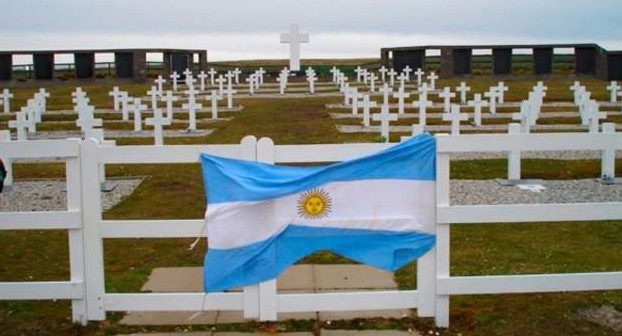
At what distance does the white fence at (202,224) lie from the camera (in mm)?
6043

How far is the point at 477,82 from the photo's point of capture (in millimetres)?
50812

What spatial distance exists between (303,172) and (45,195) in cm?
848

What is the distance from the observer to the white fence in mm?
6043

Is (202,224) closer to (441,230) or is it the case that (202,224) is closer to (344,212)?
(344,212)

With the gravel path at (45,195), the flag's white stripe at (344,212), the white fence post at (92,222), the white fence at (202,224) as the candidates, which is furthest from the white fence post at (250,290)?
the gravel path at (45,195)

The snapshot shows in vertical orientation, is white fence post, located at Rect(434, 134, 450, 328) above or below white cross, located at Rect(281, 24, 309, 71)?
below

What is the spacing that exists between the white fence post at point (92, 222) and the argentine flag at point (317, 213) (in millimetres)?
809

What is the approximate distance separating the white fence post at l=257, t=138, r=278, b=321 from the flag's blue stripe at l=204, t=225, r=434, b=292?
81 mm

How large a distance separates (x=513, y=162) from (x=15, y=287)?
30.6 ft

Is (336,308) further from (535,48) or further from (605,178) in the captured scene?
(535,48)

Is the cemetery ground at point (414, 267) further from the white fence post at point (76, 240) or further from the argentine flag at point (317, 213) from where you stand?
the argentine flag at point (317, 213)

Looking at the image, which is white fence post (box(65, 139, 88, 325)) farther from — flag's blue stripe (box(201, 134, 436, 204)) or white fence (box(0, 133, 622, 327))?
flag's blue stripe (box(201, 134, 436, 204))

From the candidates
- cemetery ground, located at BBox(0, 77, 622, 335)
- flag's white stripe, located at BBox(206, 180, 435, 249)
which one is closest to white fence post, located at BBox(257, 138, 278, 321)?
cemetery ground, located at BBox(0, 77, 622, 335)

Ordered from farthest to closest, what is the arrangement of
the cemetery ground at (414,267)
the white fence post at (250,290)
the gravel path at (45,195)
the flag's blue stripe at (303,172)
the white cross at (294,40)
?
the white cross at (294,40) → the gravel path at (45,195) → the cemetery ground at (414,267) → the white fence post at (250,290) → the flag's blue stripe at (303,172)
